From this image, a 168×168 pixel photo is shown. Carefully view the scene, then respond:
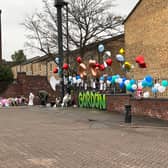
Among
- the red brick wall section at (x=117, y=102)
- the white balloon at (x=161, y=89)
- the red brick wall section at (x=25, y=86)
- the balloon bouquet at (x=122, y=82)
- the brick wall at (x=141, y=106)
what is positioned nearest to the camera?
the brick wall at (x=141, y=106)

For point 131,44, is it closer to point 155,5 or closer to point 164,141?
point 155,5

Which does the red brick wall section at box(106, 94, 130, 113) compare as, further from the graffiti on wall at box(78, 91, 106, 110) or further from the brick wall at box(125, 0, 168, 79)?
the brick wall at box(125, 0, 168, 79)

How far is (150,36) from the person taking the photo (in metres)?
42.1

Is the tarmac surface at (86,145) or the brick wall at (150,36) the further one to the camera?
the brick wall at (150,36)

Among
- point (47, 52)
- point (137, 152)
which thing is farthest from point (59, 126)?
point (47, 52)

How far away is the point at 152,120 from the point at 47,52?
36.1 meters

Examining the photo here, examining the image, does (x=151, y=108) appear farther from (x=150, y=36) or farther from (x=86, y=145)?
(x=150, y=36)

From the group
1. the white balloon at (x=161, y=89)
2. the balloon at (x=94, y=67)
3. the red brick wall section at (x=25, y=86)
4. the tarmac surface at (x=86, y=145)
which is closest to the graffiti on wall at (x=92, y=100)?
the balloon at (x=94, y=67)

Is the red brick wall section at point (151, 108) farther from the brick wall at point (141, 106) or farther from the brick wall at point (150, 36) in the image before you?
the brick wall at point (150, 36)

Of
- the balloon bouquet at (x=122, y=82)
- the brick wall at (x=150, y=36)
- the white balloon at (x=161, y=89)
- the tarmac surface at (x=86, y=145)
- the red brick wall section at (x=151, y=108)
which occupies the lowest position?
the tarmac surface at (x=86, y=145)

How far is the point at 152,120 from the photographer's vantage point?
21.6 metres

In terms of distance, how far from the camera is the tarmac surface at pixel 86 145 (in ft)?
33.5

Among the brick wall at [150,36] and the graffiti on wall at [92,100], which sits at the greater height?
the brick wall at [150,36]

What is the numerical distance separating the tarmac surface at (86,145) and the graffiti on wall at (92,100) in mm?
8255
